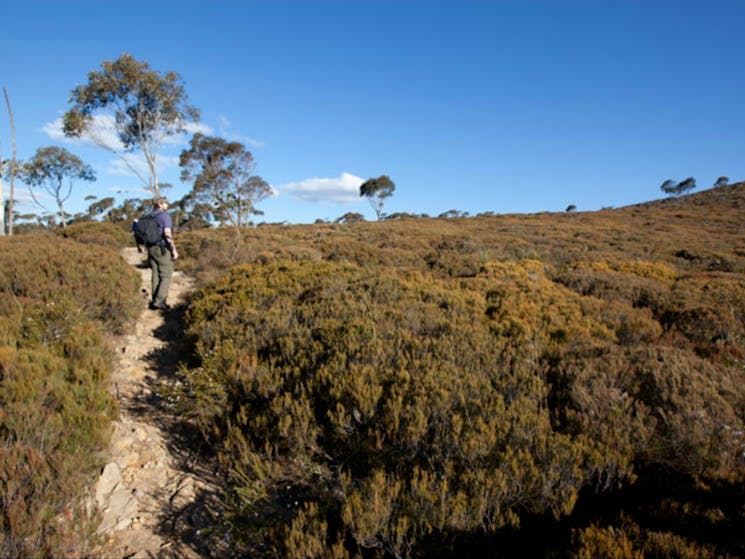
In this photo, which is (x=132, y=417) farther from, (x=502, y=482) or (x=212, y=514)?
(x=502, y=482)

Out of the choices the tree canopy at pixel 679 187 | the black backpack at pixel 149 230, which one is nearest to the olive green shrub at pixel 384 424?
the black backpack at pixel 149 230

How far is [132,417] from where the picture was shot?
3965 mm

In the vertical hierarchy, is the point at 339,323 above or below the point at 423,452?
above

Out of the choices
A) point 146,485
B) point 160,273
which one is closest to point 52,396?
point 146,485

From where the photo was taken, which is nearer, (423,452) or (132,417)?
(423,452)

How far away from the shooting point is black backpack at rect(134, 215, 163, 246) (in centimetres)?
731

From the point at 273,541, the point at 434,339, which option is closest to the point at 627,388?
the point at 434,339

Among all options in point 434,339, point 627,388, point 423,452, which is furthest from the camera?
point 434,339

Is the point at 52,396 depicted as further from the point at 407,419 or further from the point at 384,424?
the point at 407,419

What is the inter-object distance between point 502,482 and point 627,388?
2.26 meters

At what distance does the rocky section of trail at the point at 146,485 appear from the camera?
8.63ft

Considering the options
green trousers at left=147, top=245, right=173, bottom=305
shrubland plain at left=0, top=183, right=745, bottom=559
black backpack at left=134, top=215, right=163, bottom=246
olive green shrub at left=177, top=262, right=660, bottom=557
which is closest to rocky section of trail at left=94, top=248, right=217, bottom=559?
shrubland plain at left=0, top=183, right=745, bottom=559

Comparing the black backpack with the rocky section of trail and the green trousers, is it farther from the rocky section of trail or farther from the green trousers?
the rocky section of trail

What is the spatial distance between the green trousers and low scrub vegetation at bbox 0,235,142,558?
832mm
